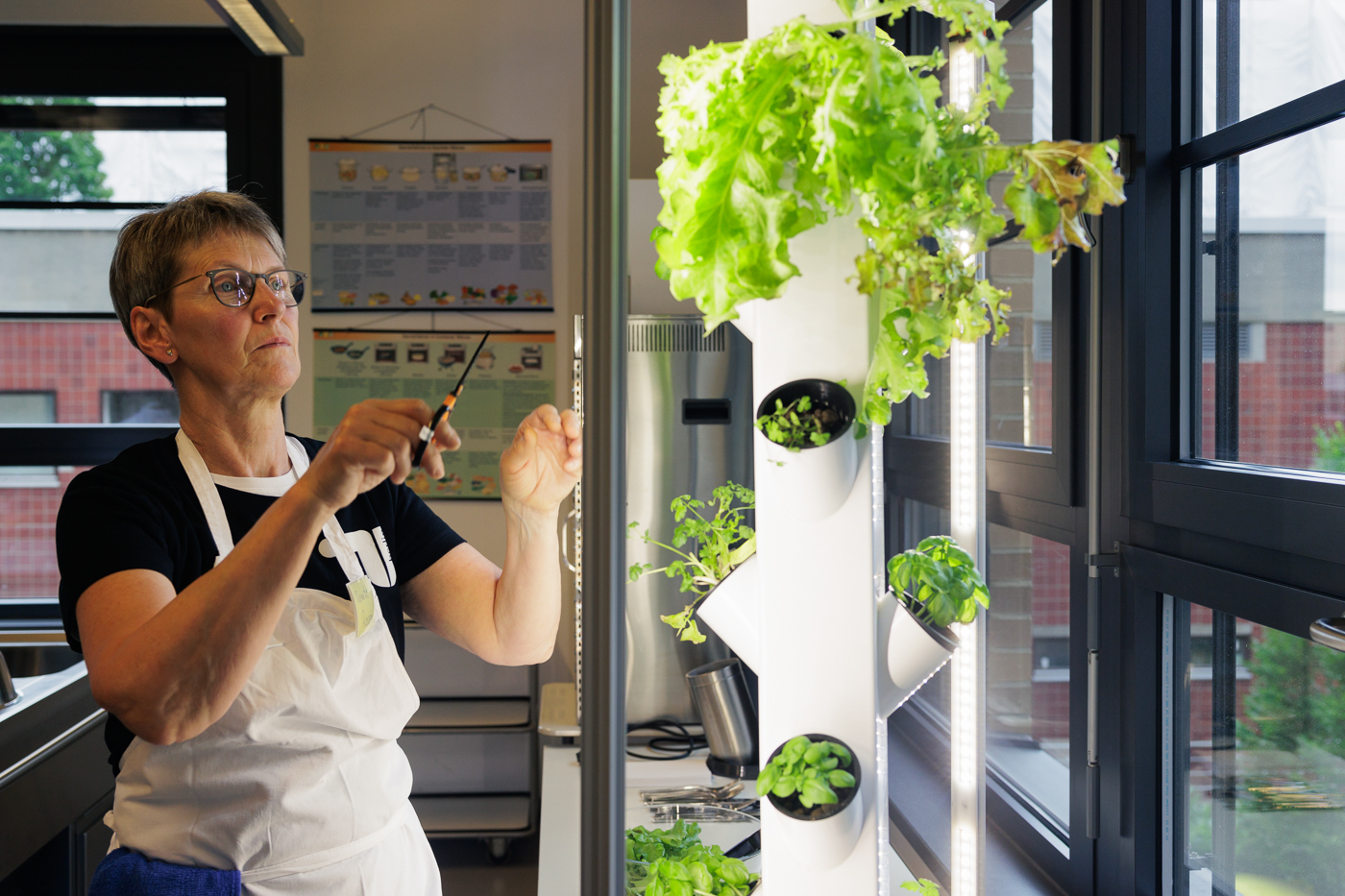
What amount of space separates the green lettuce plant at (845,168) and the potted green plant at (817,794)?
369mm

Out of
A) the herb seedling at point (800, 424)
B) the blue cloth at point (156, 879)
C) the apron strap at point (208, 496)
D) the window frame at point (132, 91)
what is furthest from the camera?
the window frame at point (132, 91)

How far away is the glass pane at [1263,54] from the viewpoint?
112cm

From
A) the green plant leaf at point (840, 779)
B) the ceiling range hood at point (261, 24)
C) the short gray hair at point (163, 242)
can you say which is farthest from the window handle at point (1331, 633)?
the ceiling range hood at point (261, 24)

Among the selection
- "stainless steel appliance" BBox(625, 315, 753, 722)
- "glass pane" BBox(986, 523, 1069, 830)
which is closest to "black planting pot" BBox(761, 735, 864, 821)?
"glass pane" BBox(986, 523, 1069, 830)

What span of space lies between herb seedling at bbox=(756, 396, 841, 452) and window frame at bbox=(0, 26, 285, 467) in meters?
2.89

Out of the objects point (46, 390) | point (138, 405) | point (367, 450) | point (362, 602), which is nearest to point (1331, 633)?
point (367, 450)

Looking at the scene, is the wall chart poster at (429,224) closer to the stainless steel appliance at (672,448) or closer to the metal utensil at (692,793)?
the stainless steel appliance at (672,448)

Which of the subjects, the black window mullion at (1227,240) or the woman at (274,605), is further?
the black window mullion at (1227,240)

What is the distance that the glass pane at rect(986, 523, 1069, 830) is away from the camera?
177 centimetres

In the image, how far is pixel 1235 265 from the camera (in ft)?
4.37

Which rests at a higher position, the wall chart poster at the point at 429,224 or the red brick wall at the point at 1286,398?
the wall chart poster at the point at 429,224

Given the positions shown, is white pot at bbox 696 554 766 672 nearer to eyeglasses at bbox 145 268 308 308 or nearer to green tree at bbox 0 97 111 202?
eyeglasses at bbox 145 268 308 308

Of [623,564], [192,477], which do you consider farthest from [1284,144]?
[192,477]

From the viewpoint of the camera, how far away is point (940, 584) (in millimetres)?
879
